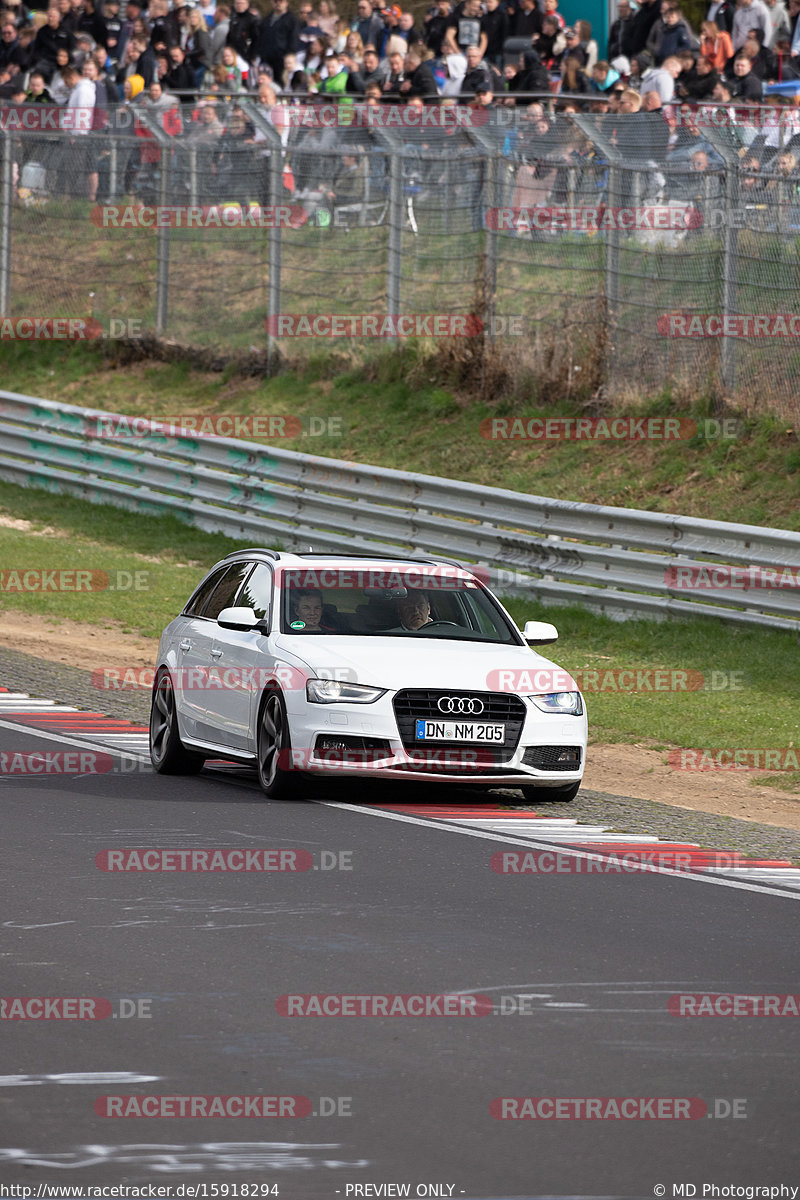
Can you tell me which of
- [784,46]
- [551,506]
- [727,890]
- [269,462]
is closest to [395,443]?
[269,462]

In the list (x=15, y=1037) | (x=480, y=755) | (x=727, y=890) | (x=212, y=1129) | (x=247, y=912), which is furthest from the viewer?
(x=480, y=755)

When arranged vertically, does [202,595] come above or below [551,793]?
above

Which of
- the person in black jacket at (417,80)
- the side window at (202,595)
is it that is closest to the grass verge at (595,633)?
the side window at (202,595)

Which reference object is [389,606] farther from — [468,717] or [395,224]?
[395,224]

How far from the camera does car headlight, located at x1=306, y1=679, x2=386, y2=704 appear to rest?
11.9 metres

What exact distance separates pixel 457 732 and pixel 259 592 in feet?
6.53

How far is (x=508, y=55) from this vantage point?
1111 inches

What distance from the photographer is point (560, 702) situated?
1237cm

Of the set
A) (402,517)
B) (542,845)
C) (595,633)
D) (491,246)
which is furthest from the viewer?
(491,246)

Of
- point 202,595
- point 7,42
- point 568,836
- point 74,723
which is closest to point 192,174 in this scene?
point 7,42

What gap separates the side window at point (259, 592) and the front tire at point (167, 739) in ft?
2.50

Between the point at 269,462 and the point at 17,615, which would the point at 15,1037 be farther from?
the point at 269,462

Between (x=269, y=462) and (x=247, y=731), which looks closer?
(x=247, y=731)

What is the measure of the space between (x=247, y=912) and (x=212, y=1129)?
317 cm
